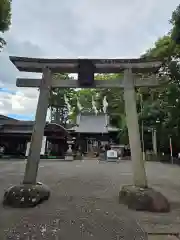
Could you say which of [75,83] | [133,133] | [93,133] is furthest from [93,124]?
[133,133]

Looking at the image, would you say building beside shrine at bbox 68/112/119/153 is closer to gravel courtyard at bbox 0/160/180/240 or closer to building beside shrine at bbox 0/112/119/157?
building beside shrine at bbox 0/112/119/157

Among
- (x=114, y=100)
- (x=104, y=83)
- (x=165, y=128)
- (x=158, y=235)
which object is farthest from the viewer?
(x=114, y=100)

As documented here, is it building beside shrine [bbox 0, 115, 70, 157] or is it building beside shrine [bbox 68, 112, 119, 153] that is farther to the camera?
building beside shrine [bbox 68, 112, 119, 153]

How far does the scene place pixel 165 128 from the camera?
19062mm

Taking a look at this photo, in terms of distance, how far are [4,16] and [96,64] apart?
4.51 metres

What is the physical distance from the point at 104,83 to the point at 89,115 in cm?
3090

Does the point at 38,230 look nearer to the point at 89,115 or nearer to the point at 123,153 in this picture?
the point at 123,153

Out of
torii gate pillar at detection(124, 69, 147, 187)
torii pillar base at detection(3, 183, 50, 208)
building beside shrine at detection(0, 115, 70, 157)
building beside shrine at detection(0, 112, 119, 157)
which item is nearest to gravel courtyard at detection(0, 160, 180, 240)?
torii pillar base at detection(3, 183, 50, 208)

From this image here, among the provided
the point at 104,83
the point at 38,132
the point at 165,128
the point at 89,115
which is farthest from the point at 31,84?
the point at 89,115

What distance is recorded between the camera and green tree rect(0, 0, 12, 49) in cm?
862

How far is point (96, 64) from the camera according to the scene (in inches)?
266

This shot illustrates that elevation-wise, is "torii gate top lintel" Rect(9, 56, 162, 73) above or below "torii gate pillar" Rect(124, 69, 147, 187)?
above

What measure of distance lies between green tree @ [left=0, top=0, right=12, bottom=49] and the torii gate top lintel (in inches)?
118

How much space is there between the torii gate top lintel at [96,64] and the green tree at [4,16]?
118 inches
